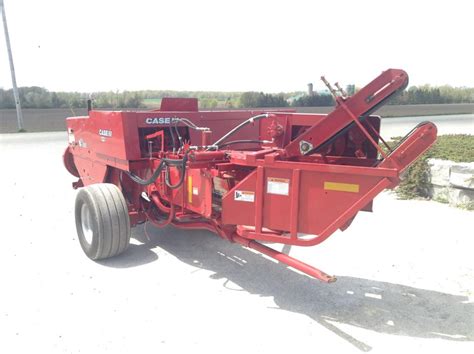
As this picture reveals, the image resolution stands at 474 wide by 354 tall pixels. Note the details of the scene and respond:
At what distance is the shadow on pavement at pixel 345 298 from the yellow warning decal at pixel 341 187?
1088 mm

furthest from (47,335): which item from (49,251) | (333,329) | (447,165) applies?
(447,165)

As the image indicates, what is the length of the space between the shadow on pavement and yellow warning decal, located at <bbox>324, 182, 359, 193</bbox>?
3.57 ft

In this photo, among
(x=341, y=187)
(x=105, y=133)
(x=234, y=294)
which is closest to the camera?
(x=341, y=187)

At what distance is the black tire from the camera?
4.55 metres

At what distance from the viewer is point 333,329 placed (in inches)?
131

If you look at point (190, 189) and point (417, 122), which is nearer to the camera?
point (190, 189)

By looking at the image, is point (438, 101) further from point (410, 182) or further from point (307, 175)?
point (307, 175)

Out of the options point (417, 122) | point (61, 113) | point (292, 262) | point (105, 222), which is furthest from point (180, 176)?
point (61, 113)

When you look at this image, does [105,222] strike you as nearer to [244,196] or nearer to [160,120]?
[160,120]

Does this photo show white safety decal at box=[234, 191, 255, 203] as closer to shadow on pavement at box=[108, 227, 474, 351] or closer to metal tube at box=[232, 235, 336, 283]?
metal tube at box=[232, 235, 336, 283]

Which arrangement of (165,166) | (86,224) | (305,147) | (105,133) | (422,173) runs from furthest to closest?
(422,173) → (105,133) → (86,224) → (165,166) → (305,147)

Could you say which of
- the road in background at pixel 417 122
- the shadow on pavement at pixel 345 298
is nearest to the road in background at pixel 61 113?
the road in background at pixel 417 122

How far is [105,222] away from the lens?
455 cm

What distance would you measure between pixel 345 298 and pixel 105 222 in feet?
8.49
